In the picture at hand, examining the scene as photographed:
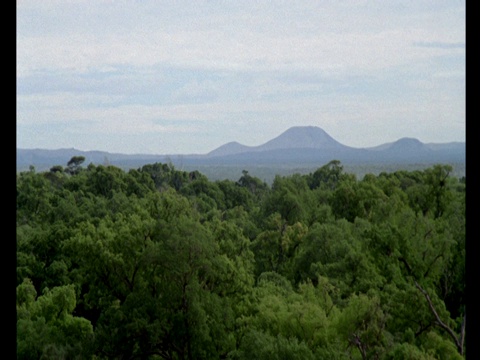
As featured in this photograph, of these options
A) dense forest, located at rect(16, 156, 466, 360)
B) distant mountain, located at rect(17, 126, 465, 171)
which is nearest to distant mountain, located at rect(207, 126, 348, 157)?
distant mountain, located at rect(17, 126, 465, 171)

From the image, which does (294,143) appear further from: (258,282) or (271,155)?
(258,282)

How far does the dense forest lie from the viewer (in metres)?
5.88

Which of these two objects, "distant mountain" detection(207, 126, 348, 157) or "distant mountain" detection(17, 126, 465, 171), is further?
"distant mountain" detection(207, 126, 348, 157)

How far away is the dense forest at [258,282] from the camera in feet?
19.3

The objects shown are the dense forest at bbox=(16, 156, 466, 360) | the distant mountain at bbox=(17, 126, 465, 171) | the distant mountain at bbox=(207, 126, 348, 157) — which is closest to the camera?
the dense forest at bbox=(16, 156, 466, 360)

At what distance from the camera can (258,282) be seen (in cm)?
753

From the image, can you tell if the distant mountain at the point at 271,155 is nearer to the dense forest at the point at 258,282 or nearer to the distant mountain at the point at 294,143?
the distant mountain at the point at 294,143

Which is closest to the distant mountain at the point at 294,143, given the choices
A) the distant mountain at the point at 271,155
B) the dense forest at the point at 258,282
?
the distant mountain at the point at 271,155

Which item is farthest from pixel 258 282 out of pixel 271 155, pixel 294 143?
pixel 294 143

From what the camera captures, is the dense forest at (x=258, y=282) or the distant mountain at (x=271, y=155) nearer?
the dense forest at (x=258, y=282)

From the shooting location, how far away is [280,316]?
5.94 metres

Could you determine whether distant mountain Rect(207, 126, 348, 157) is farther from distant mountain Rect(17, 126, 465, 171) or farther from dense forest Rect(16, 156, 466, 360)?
dense forest Rect(16, 156, 466, 360)
